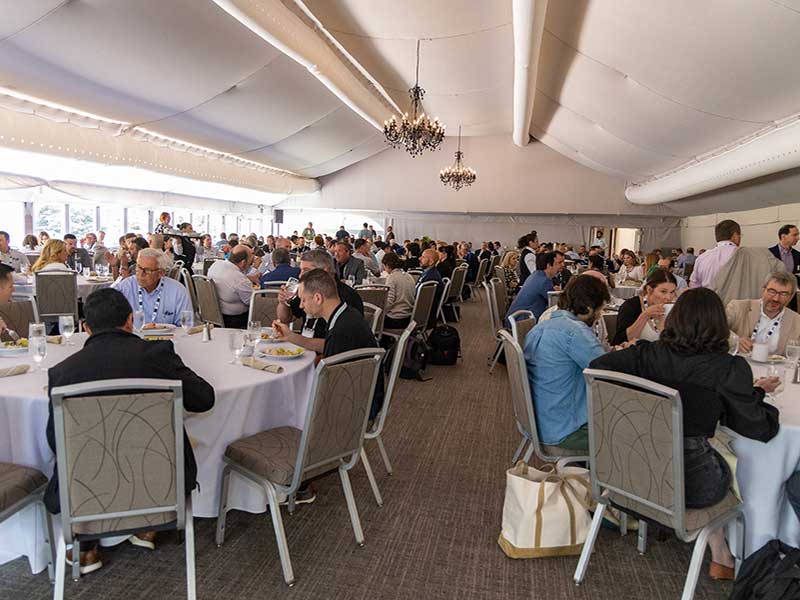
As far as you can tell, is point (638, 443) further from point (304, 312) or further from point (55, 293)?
point (55, 293)

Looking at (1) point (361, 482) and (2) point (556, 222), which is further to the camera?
(2) point (556, 222)

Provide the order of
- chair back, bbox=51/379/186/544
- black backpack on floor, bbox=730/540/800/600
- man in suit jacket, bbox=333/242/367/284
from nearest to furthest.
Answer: chair back, bbox=51/379/186/544 < black backpack on floor, bbox=730/540/800/600 < man in suit jacket, bbox=333/242/367/284

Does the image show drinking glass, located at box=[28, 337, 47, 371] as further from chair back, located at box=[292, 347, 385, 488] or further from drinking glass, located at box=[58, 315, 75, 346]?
chair back, located at box=[292, 347, 385, 488]

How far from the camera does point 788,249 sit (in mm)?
6539

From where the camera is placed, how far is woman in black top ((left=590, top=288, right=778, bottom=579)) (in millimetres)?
2131

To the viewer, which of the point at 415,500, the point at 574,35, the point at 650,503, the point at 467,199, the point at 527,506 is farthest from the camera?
the point at 467,199

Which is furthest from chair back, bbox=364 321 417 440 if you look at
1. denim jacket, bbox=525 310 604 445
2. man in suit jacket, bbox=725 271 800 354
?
man in suit jacket, bbox=725 271 800 354

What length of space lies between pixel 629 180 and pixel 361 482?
17.2 metres

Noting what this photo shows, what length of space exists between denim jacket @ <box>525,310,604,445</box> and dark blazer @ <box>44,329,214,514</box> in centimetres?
164

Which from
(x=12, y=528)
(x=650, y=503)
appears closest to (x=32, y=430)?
(x=12, y=528)

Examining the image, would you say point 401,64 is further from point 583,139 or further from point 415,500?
point 415,500

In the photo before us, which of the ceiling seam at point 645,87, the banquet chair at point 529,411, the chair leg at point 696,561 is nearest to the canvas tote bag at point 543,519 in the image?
the banquet chair at point 529,411

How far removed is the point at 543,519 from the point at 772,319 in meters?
2.05

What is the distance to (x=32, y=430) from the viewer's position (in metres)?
2.30
